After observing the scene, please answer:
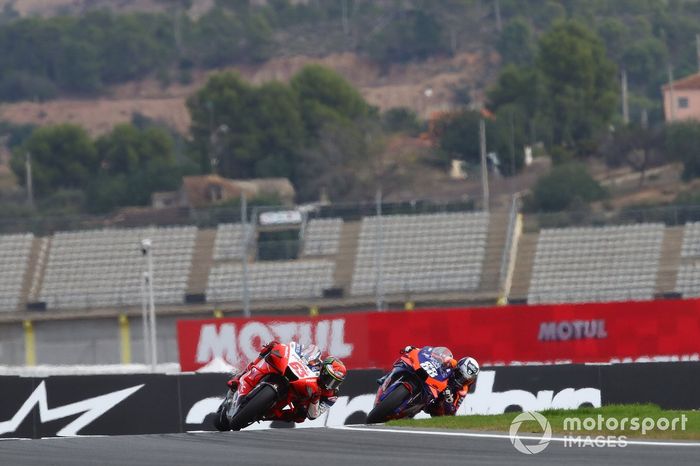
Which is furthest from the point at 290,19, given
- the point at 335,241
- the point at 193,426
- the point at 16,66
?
the point at 193,426

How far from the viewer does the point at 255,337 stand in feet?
104

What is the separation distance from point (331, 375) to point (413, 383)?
942 millimetres

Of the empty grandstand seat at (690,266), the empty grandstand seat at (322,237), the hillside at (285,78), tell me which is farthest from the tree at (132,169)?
the empty grandstand seat at (690,266)

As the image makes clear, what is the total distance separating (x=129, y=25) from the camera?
16112 centimetres

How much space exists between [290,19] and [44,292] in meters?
120

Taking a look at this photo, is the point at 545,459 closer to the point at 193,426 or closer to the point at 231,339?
the point at 193,426

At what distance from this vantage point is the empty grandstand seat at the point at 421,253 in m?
47.9

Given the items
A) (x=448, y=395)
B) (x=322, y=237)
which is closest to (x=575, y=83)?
(x=322, y=237)

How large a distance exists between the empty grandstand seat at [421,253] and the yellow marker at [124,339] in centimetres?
752

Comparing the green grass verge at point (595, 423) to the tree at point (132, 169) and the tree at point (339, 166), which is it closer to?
the tree at point (339, 166)

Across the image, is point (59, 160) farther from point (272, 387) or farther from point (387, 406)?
point (387, 406)

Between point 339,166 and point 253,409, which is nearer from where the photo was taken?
point 253,409

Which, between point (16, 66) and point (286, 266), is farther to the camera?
point (16, 66)

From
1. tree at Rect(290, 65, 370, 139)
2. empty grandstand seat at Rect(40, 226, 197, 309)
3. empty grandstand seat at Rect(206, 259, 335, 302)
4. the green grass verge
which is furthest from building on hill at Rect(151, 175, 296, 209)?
the green grass verge
